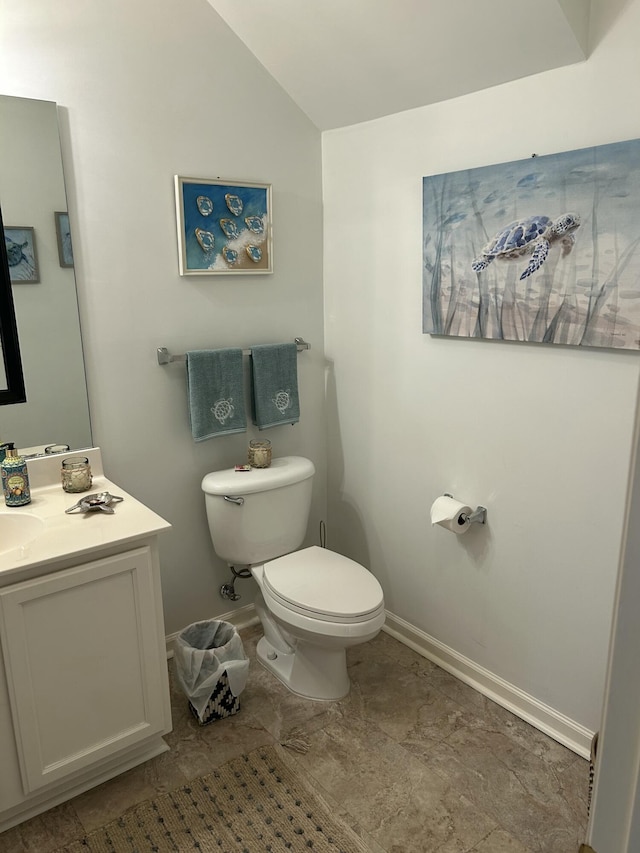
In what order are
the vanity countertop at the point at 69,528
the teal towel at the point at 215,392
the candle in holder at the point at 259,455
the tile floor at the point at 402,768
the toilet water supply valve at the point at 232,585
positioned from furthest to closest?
the toilet water supply valve at the point at 232,585
the candle in holder at the point at 259,455
the teal towel at the point at 215,392
the tile floor at the point at 402,768
the vanity countertop at the point at 69,528

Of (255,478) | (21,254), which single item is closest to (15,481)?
(21,254)

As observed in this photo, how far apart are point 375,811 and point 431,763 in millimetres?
264

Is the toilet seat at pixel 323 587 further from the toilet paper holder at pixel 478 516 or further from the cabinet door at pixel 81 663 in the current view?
the cabinet door at pixel 81 663

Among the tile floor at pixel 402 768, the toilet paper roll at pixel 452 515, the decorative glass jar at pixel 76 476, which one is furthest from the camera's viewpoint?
the toilet paper roll at pixel 452 515

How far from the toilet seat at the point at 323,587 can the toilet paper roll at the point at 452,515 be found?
0.32m

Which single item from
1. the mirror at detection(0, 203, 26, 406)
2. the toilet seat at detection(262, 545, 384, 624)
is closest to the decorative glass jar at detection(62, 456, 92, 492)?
the mirror at detection(0, 203, 26, 406)

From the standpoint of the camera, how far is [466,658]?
2.49m

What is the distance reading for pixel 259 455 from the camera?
259 centimetres

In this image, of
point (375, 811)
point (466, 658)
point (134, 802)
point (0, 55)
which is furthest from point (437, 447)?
point (0, 55)

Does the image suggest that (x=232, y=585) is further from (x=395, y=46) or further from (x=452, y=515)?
(x=395, y=46)

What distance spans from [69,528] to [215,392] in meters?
0.81

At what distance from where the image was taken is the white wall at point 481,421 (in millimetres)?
1897

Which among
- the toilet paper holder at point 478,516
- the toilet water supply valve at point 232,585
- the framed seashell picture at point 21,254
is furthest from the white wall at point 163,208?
the toilet paper holder at point 478,516

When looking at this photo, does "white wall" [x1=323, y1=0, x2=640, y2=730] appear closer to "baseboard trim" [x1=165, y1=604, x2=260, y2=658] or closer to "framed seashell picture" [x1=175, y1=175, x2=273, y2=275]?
"framed seashell picture" [x1=175, y1=175, x2=273, y2=275]
